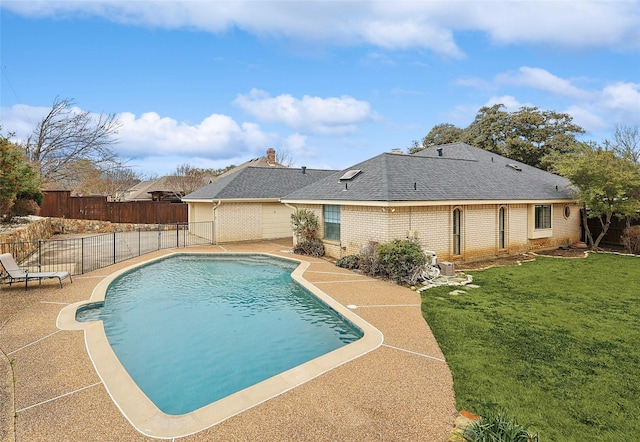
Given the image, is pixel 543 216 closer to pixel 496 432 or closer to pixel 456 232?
pixel 456 232

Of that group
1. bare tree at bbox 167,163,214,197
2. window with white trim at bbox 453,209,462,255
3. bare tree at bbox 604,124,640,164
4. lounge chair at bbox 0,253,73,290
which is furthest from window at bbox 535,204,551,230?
bare tree at bbox 167,163,214,197

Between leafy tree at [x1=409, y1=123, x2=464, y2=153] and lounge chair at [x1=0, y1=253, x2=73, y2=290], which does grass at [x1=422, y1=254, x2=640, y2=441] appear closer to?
lounge chair at [x1=0, y1=253, x2=73, y2=290]

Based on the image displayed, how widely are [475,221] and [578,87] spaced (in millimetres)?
19029

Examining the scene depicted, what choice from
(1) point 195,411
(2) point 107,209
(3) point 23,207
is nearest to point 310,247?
(1) point 195,411

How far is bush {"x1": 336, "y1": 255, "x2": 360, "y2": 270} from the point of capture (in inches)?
548

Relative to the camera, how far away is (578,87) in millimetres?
26203

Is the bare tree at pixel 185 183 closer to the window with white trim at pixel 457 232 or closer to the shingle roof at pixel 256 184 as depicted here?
the shingle roof at pixel 256 184

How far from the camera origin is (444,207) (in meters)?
14.4

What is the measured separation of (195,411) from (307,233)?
42.2ft

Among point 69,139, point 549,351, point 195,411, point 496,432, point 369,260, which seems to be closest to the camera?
point 496,432

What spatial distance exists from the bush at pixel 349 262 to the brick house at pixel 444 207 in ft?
1.88

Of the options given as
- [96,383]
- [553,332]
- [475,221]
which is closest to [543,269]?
[475,221]

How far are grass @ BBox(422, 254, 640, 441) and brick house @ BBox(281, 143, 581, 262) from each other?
132 inches

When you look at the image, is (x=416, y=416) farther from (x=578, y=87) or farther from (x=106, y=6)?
(x=578, y=87)
